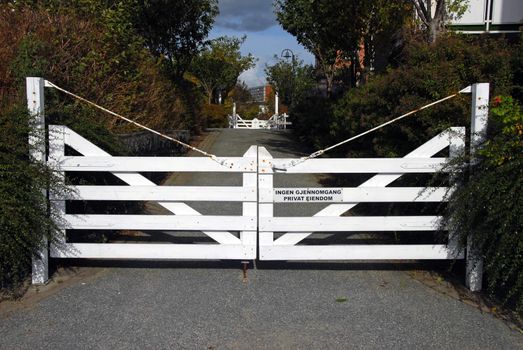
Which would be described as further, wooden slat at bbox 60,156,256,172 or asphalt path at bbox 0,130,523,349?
wooden slat at bbox 60,156,256,172

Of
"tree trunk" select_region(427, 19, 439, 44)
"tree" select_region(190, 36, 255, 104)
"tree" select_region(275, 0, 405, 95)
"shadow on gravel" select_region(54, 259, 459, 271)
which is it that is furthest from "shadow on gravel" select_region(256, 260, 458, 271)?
"tree" select_region(190, 36, 255, 104)

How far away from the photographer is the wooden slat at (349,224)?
5.26 metres

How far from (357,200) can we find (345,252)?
1.69ft

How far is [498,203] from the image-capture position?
14.8 feet

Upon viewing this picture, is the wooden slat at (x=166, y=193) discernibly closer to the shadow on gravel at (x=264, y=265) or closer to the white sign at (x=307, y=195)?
the white sign at (x=307, y=195)

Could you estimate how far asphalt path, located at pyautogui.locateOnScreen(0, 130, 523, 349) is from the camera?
13.3ft

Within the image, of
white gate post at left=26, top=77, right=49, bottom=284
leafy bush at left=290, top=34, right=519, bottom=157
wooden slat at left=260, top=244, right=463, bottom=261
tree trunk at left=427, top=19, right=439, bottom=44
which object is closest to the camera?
white gate post at left=26, top=77, right=49, bottom=284

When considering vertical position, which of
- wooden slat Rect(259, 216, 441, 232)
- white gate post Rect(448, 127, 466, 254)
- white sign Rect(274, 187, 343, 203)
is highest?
white gate post Rect(448, 127, 466, 254)

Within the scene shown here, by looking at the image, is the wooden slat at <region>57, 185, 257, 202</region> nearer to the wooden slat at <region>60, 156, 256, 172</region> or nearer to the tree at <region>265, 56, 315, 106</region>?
the wooden slat at <region>60, 156, 256, 172</region>

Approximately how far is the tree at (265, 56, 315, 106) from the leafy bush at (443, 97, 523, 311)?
3121cm

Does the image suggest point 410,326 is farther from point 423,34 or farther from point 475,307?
point 423,34

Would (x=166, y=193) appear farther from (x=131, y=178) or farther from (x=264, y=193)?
(x=264, y=193)

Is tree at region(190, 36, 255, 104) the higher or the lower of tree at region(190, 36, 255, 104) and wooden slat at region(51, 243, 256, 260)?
the higher

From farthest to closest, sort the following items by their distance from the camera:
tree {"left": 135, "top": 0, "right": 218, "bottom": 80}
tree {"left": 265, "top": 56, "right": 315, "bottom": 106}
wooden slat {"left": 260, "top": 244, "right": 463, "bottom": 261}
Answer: tree {"left": 265, "top": 56, "right": 315, "bottom": 106}
tree {"left": 135, "top": 0, "right": 218, "bottom": 80}
wooden slat {"left": 260, "top": 244, "right": 463, "bottom": 261}
